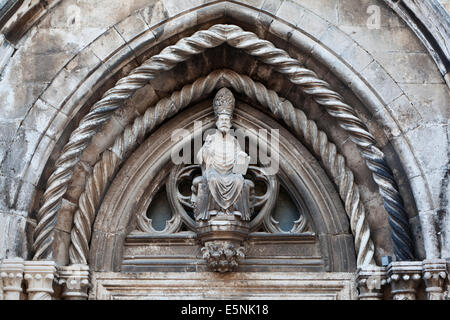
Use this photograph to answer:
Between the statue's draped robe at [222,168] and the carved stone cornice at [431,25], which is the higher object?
the carved stone cornice at [431,25]

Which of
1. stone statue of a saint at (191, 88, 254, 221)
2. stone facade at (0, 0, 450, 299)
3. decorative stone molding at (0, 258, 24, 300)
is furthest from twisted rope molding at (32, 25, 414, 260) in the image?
stone statue of a saint at (191, 88, 254, 221)

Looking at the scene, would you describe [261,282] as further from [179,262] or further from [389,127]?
[389,127]

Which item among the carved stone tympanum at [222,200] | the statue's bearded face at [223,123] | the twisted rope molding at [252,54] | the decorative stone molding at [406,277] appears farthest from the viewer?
the statue's bearded face at [223,123]

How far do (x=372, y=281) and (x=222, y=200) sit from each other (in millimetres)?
1619

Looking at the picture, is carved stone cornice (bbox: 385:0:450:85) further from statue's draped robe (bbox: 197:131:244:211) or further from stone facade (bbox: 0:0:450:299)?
statue's draped robe (bbox: 197:131:244:211)

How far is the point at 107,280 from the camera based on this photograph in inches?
318

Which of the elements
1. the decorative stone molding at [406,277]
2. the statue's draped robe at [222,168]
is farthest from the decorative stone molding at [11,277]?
the decorative stone molding at [406,277]

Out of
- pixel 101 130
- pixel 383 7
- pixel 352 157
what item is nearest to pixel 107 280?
pixel 101 130

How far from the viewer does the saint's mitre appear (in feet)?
28.1

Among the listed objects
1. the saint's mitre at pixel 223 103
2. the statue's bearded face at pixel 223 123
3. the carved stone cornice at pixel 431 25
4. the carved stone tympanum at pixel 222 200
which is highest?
the carved stone cornice at pixel 431 25

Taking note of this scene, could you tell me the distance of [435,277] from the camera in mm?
7379

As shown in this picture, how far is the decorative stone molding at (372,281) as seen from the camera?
305 inches

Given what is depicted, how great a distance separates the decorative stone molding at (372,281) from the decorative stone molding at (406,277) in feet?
0.66

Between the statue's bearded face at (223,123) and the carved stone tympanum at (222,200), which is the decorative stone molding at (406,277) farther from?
the statue's bearded face at (223,123)
